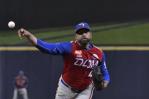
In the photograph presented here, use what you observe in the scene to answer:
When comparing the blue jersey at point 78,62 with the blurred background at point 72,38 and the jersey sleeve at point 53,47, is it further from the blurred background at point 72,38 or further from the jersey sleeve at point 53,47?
the blurred background at point 72,38

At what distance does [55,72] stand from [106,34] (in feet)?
3.18

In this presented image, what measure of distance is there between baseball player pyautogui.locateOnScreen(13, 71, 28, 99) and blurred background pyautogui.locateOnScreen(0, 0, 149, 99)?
66 mm

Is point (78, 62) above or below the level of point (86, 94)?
above

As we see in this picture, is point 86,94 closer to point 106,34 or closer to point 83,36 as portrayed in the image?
point 83,36

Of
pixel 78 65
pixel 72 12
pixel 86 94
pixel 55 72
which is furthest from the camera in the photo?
pixel 72 12

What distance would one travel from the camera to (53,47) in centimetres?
667

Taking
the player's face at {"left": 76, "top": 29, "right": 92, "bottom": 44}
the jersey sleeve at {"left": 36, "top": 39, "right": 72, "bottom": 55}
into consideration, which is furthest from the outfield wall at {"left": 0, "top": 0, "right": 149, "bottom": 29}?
the player's face at {"left": 76, "top": 29, "right": 92, "bottom": 44}

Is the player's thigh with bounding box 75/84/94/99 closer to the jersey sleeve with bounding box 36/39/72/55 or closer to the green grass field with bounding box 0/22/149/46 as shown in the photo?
the jersey sleeve with bounding box 36/39/72/55

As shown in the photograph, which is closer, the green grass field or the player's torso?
the player's torso

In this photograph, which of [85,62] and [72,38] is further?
[72,38]

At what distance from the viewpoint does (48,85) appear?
998 cm

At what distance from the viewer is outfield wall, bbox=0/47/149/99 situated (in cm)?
985

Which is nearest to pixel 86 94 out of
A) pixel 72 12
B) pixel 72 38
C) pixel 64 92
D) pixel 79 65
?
pixel 64 92

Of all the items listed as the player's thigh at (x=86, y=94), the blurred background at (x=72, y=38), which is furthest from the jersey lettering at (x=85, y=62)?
the blurred background at (x=72, y=38)
